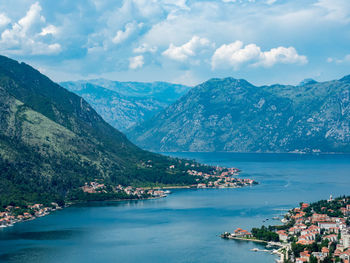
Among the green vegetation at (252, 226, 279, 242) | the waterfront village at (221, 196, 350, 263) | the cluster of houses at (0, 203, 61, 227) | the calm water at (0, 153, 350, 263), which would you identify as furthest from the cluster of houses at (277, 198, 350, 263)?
the cluster of houses at (0, 203, 61, 227)

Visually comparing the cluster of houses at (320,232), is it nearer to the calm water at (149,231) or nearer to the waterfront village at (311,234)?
the waterfront village at (311,234)

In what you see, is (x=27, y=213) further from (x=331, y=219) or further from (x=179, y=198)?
(x=331, y=219)

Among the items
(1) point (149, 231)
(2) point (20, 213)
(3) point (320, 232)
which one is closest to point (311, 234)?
(3) point (320, 232)

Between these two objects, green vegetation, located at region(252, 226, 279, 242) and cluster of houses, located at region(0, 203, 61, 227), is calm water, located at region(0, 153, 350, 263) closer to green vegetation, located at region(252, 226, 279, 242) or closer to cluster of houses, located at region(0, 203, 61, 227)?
cluster of houses, located at region(0, 203, 61, 227)

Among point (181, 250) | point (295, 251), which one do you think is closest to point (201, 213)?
point (181, 250)

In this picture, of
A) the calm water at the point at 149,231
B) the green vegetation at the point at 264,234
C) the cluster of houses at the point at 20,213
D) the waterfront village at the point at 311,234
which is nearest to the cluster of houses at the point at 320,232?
the waterfront village at the point at 311,234
